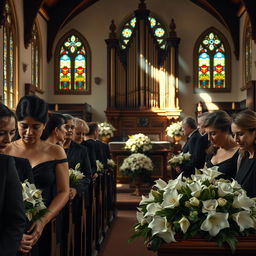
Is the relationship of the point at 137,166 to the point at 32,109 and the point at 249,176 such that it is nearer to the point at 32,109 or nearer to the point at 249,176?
the point at 32,109

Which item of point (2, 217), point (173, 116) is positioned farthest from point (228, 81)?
point (2, 217)

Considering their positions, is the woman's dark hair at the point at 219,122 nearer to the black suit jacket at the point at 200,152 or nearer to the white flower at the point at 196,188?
the white flower at the point at 196,188

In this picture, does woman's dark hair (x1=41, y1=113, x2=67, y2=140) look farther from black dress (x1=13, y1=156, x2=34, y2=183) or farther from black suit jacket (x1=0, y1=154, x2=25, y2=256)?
black suit jacket (x1=0, y1=154, x2=25, y2=256)

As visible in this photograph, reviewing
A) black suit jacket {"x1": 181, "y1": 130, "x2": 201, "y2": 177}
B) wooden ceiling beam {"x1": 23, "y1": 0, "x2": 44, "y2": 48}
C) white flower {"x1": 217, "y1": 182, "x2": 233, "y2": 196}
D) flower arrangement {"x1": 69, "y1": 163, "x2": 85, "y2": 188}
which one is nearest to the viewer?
white flower {"x1": 217, "y1": 182, "x2": 233, "y2": 196}

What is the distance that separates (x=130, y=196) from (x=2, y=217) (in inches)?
298

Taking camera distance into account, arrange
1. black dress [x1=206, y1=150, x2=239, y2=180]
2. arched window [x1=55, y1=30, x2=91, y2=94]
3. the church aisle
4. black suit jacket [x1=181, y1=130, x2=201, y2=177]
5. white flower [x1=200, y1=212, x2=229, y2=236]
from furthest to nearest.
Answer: arched window [x1=55, y1=30, x2=91, y2=94]
black suit jacket [x1=181, y1=130, x2=201, y2=177]
the church aisle
black dress [x1=206, y1=150, x2=239, y2=180]
white flower [x1=200, y1=212, x2=229, y2=236]

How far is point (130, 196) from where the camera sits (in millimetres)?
9141

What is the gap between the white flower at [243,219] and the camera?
1.89 meters

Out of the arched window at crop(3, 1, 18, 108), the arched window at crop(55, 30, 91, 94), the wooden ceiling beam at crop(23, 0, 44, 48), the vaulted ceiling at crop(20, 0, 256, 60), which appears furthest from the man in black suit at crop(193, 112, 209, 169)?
the arched window at crop(55, 30, 91, 94)

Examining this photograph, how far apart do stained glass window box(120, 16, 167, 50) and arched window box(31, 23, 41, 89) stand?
2.75m

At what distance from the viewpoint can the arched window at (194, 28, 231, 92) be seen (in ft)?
46.2

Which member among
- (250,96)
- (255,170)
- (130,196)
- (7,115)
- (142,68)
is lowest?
(130,196)

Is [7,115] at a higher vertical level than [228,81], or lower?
lower

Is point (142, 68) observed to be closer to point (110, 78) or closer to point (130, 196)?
point (110, 78)
